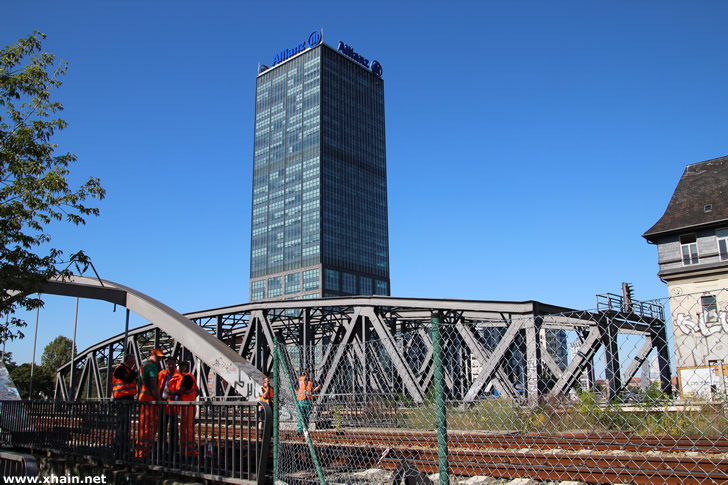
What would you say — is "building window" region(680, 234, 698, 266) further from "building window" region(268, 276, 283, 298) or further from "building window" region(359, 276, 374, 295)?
"building window" region(268, 276, 283, 298)

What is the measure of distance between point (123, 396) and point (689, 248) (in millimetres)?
38165

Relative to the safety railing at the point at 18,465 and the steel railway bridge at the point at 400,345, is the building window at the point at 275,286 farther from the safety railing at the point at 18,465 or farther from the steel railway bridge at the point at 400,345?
the safety railing at the point at 18,465

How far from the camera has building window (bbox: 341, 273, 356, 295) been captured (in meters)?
131

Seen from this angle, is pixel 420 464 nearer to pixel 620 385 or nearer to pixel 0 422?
pixel 620 385

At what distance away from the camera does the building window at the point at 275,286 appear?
133000 mm

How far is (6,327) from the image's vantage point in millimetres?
14008

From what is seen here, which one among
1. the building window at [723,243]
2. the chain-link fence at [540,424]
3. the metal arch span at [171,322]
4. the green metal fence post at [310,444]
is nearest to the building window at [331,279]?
the building window at [723,243]

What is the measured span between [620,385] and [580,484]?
3.55 meters

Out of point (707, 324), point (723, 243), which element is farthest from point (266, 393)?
point (723, 243)

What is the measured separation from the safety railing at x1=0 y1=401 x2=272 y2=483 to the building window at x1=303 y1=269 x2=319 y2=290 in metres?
114

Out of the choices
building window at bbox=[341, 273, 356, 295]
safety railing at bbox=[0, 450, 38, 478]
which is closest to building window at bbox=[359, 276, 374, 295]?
building window at bbox=[341, 273, 356, 295]

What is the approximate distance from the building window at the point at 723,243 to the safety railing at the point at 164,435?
119 ft

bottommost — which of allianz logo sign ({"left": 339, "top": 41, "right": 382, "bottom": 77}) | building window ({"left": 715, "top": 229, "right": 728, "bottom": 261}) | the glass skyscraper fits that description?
building window ({"left": 715, "top": 229, "right": 728, "bottom": 261})

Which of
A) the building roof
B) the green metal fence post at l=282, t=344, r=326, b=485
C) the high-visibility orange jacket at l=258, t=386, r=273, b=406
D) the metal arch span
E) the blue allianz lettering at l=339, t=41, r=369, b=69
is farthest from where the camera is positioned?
the blue allianz lettering at l=339, t=41, r=369, b=69
